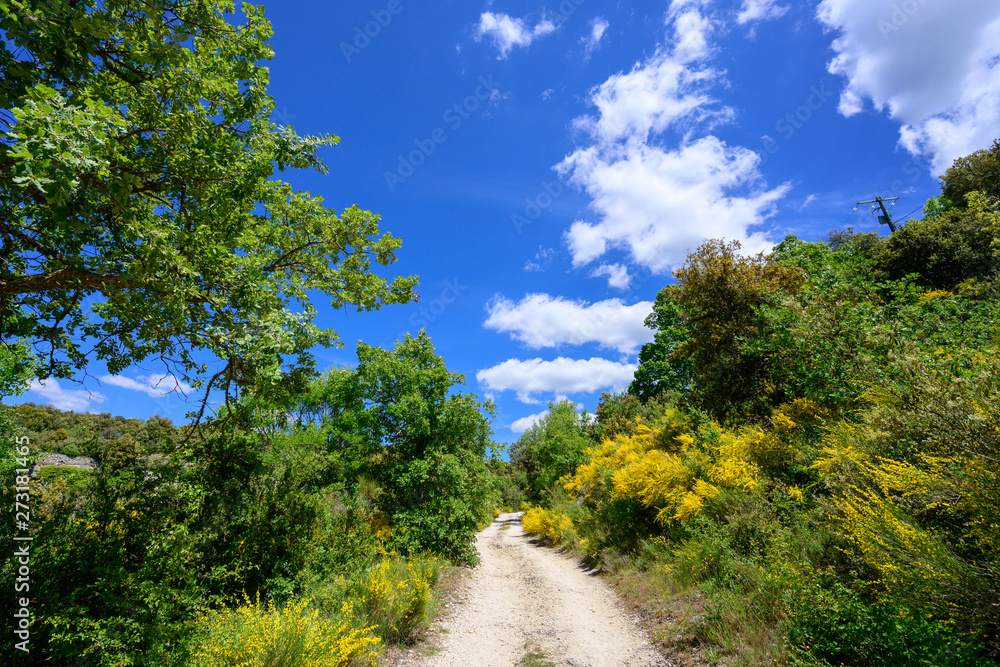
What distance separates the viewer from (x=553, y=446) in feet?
103

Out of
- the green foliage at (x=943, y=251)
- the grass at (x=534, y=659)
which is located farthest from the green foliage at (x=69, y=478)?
the green foliage at (x=943, y=251)

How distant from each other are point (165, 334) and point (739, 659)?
8692 mm

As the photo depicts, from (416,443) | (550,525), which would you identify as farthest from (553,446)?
(416,443)

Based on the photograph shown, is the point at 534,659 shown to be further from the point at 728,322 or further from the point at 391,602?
the point at 728,322

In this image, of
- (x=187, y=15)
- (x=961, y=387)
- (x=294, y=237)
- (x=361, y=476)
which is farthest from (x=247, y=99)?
(x=361, y=476)

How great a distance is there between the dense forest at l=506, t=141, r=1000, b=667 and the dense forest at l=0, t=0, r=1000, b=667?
0.14 ft

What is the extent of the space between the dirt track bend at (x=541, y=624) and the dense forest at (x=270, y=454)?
866 mm

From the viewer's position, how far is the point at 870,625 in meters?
4.02

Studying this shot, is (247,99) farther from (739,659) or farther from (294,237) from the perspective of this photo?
(739,659)

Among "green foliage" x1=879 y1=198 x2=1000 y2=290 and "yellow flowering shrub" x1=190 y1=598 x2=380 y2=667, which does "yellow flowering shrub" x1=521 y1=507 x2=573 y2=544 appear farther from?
"green foliage" x1=879 y1=198 x2=1000 y2=290

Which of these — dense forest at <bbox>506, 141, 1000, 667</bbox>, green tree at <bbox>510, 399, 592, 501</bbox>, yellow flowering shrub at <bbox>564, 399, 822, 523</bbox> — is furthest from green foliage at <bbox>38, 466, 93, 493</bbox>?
green tree at <bbox>510, 399, 592, 501</bbox>

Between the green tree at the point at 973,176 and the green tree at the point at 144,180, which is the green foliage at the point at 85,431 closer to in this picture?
the green tree at the point at 144,180

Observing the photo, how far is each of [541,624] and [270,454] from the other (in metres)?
7.37

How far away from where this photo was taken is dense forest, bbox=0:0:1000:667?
3477 millimetres
